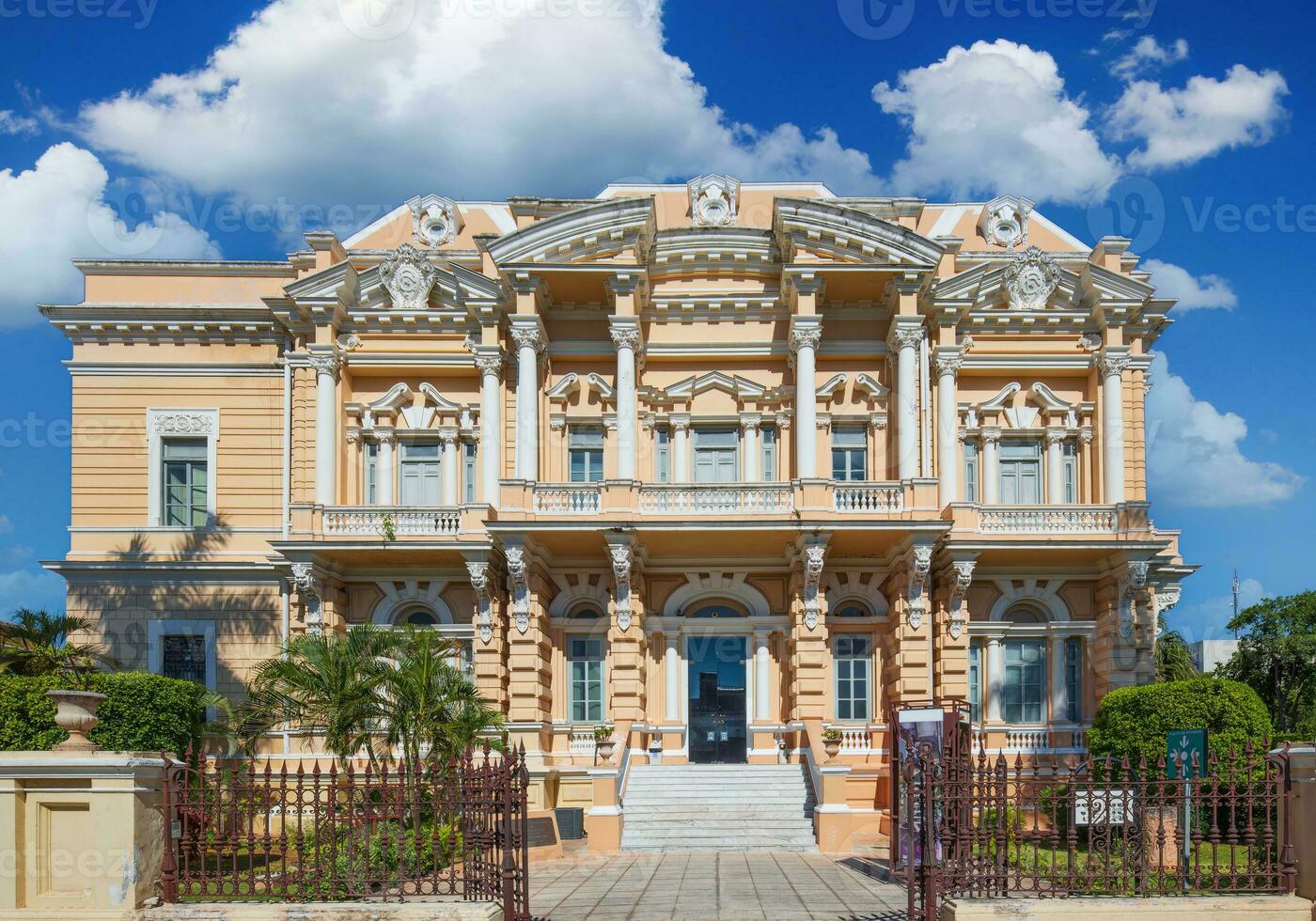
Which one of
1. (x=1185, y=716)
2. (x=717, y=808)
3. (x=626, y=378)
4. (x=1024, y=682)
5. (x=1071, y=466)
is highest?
(x=626, y=378)

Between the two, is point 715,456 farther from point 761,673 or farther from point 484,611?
point 484,611

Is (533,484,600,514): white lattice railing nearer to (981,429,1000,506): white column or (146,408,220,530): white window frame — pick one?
(146,408,220,530): white window frame

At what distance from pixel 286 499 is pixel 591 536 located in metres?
6.61

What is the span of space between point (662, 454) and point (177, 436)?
401 inches

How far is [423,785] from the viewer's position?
38.4 ft

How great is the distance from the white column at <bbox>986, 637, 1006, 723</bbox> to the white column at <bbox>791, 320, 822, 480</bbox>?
534cm

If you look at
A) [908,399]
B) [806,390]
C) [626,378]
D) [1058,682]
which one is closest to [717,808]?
[1058,682]

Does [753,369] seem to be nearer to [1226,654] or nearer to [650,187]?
[650,187]

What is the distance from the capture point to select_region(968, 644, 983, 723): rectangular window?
2653 centimetres

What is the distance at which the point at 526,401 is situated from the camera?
1016 inches

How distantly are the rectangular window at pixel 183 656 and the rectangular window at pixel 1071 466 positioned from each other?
18293mm

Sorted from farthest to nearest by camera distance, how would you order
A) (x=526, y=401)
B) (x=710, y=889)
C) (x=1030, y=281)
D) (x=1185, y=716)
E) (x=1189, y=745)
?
(x=1030, y=281) → (x=526, y=401) → (x=1185, y=716) → (x=710, y=889) → (x=1189, y=745)

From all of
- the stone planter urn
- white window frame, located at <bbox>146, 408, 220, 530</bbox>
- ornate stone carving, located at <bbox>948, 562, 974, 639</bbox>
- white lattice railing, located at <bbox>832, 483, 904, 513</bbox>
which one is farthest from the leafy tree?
the stone planter urn

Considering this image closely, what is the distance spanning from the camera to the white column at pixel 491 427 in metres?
26.5
